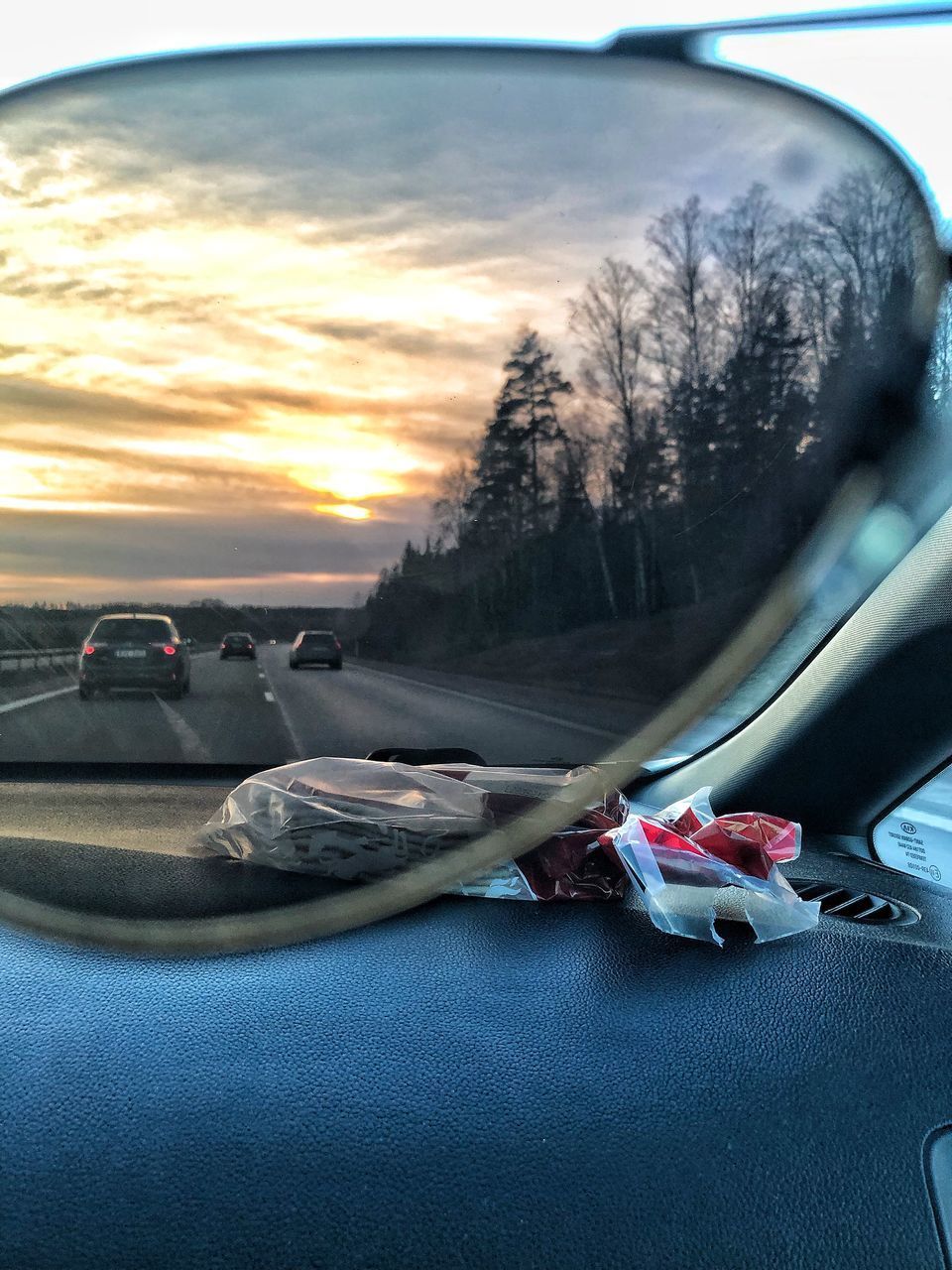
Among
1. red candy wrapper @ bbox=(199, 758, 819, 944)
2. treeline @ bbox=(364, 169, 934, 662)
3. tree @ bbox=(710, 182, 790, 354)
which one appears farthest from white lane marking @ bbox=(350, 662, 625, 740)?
tree @ bbox=(710, 182, 790, 354)

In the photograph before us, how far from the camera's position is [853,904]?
3.24 metres

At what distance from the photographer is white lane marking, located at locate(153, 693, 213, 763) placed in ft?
15.4

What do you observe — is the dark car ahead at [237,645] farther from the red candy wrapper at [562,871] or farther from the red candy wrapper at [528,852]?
the red candy wrapper at [562,871]

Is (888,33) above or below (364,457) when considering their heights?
above

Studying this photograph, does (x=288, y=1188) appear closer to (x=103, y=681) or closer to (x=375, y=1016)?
(x=375, y=1016)

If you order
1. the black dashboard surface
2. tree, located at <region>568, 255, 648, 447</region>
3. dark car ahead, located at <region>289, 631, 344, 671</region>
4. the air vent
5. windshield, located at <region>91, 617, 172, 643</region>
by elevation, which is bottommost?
the black dashboard surface

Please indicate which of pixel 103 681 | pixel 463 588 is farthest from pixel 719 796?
pixel 103 681

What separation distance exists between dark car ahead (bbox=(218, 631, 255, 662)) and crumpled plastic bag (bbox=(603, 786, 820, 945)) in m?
2.16

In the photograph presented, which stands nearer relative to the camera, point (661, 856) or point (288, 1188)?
point (288, 1188)

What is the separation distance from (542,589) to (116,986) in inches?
108

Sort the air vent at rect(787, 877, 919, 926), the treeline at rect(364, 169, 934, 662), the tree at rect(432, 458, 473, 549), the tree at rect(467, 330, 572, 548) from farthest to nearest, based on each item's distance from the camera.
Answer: the tree at rect(432, 458, 473, 549), the tree at rect(467, 330, 572, 548), the treeline at rect(364, 169, 934, 662), the air vent at rect(787, 877, 919, 926)

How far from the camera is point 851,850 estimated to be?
3.90 metres

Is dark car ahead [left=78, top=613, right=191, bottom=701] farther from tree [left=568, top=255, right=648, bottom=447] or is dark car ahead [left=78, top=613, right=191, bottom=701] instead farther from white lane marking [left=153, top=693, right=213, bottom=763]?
tree [left=568, top=255, right=648, bottom=447]

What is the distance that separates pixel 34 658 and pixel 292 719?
1.27 meters
